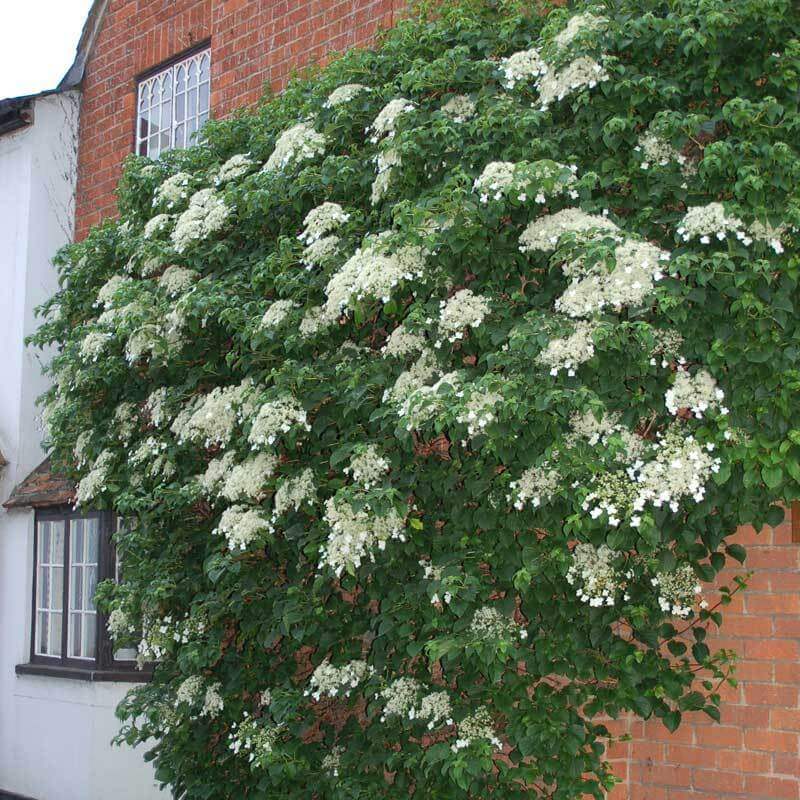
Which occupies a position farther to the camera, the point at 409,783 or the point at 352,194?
the point at 352,194

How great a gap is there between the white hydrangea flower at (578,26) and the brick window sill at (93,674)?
6.26 m

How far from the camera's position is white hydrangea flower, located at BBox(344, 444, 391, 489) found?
4902 millimetres

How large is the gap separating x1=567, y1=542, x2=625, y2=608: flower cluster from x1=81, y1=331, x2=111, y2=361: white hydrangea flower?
3.42 meters

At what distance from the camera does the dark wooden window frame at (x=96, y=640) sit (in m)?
9.27

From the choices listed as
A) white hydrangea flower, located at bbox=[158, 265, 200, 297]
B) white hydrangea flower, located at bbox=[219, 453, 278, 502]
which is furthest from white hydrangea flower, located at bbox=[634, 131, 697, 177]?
white hydrangea flower, located at bbox=[158, 265, 200, 297]

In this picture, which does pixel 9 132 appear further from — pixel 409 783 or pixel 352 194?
pixel 409 783

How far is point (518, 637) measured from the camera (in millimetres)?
4809

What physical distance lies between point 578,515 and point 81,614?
6.96 meters

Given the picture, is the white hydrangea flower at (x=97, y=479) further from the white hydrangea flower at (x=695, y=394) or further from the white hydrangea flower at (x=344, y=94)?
the white hydrangea flower at (x=695, y=394)

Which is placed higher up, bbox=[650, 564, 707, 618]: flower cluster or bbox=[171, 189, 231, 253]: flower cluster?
bbox=[171, 189, 231, 253]: flower cluster

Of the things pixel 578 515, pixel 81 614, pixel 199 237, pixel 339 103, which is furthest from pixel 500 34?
pixel 81 614

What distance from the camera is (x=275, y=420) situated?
→ 516 centimetres

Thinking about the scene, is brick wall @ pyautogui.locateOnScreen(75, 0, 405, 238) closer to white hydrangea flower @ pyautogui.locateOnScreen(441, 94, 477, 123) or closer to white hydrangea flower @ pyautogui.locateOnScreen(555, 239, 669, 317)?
white hydrangea flower @ pyautogui.locateOnScreen(441, 94, 477, 123)

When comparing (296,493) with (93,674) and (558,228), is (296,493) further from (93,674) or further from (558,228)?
(93,674)
